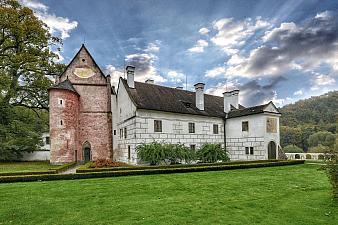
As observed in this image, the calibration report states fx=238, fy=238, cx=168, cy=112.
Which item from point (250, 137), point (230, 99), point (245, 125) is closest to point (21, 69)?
point (230, 99)

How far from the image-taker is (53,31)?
27938 mm

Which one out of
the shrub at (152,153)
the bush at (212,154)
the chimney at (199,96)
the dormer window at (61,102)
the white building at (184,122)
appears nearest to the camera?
the shrub at (152,153)

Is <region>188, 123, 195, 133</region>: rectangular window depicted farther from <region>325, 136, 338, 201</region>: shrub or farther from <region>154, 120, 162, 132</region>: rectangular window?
<region>325, 136, 338, 201</region>: shrub

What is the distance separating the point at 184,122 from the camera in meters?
23.1

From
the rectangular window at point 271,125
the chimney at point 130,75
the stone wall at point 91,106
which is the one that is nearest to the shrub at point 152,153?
the chimney at point 130,75

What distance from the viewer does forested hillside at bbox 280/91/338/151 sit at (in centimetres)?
5144

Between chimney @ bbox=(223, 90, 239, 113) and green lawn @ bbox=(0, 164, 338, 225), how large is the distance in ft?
55.5

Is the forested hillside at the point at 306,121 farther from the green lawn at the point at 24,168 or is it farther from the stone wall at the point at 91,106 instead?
the green lawn at the point at 24,168

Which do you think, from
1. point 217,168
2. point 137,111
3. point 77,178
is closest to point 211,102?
point 137,111

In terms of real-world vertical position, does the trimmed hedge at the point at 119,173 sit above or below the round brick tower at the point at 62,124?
below

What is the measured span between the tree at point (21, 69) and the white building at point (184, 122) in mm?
8603

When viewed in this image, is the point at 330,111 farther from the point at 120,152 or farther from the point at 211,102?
the point at 120,152

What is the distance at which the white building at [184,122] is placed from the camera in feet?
69.4

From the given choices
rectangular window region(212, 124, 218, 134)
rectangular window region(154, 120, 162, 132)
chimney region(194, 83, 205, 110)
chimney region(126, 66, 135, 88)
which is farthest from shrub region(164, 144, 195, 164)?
chimney region(126, 66, 135, 88)
